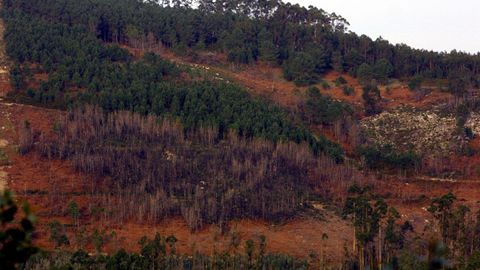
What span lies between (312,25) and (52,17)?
94.4 feet

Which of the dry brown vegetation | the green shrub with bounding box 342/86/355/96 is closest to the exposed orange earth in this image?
the dry brown vegetation

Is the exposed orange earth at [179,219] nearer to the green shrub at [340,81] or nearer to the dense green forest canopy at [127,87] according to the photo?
the dense green forest canopy at [127,87]

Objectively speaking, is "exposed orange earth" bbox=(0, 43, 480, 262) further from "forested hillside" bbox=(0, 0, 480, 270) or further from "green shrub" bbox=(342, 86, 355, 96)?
"green shrub" bbox=(342, 86, 355, 96)

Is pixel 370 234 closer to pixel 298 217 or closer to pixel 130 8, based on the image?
pixel 298 217

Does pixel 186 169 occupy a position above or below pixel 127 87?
below

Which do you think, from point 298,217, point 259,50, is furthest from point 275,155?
point 259,50

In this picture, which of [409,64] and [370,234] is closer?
[370,234]

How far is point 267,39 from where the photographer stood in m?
76.4

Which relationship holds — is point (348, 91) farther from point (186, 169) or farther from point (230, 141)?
point (186, 169)

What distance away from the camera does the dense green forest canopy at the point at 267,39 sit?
70.6 metres

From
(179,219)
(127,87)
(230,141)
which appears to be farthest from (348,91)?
(179,219)

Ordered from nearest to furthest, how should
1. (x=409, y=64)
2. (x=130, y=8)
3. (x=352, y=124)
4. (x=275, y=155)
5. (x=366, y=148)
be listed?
(x=275, y=155) < (x=366, y=148) < (x=352, y=124) < (x=409, y=64) < (x=130, y=8)

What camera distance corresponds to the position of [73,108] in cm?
5247

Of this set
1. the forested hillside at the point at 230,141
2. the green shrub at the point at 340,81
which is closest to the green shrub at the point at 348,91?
the forested hillside at the point at 230,141
